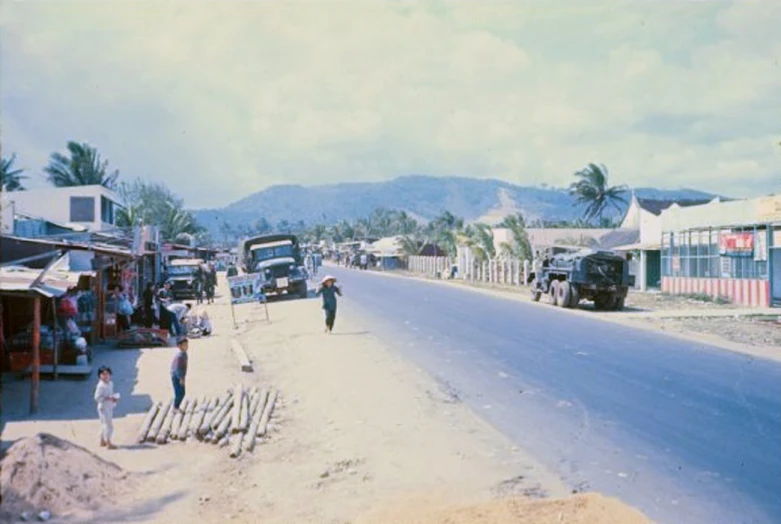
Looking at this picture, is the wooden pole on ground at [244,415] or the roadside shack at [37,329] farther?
the roadside shack at [37,329]

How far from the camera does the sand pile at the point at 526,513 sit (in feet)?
22.2

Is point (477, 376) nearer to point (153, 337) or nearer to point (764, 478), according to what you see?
point (764, 478)

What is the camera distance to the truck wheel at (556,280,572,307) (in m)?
29.1

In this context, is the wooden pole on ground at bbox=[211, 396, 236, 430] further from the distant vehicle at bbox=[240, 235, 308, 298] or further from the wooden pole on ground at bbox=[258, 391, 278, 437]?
the distant vehicle at bbox=[240, 235, 308, 298]

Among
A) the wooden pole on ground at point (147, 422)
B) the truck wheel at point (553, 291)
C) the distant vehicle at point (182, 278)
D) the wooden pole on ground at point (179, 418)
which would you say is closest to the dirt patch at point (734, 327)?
the truck wheel at point (553, 291)

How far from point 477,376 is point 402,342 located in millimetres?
5425

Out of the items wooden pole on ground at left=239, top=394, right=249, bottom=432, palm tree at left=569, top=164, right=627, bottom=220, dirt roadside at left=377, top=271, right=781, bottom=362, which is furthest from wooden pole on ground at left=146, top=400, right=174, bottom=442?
palm tree at left=569, top=164, right=627, bottom=220

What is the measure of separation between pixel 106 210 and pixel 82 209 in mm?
3169

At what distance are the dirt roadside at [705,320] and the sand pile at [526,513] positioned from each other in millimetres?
10445

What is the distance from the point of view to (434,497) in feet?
24.9

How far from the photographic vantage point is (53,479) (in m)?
7.68

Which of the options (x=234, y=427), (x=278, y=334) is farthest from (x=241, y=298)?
(x=234, y=427)

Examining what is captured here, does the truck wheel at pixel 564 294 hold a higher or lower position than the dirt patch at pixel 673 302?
higher

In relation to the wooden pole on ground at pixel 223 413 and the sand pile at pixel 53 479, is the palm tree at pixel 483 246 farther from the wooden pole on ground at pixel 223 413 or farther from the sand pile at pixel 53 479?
the sand pile at pixel 53 479
